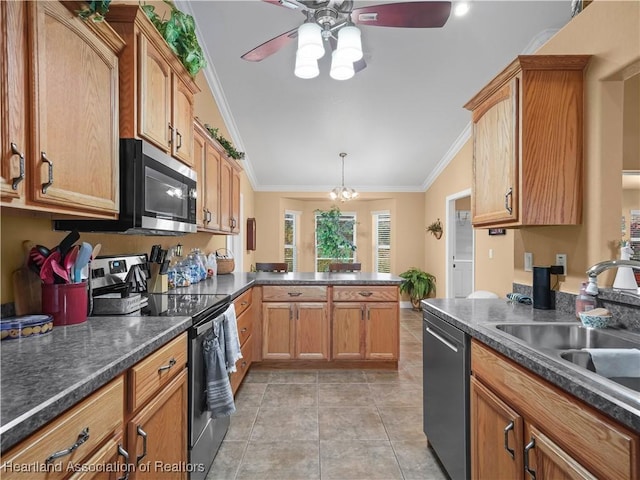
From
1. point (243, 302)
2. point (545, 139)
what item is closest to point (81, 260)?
point (243, 302)

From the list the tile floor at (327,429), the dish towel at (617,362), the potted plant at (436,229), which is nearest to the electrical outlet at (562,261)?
the dish towel at (617,362)

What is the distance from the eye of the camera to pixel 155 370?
3.96ft

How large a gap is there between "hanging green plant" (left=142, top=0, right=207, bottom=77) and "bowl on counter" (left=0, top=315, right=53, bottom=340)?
1487mm

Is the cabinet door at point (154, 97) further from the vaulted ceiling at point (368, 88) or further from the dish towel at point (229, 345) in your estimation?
the vaulted ceiling at point (368, 88)

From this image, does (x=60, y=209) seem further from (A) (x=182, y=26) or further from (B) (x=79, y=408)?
→ (A) (x=182, y=26)

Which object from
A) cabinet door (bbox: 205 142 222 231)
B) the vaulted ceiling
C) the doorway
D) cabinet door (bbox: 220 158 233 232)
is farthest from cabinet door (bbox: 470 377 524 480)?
the doorway

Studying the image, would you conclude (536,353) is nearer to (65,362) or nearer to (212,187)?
(65,362)

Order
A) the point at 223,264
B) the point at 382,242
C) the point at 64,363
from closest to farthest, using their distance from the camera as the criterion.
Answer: the point at 64,363 < the point at 223,264 < the point at 382,242

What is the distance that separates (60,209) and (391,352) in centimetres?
288

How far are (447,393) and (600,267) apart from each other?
90 cm

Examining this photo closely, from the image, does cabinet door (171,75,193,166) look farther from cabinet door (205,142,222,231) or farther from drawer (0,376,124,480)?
drawer (0,376,124,480)

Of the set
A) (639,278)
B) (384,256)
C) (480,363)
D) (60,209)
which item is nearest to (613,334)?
(480,363)

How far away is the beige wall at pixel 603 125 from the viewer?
1.58m

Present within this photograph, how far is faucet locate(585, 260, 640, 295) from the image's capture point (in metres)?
1.28
